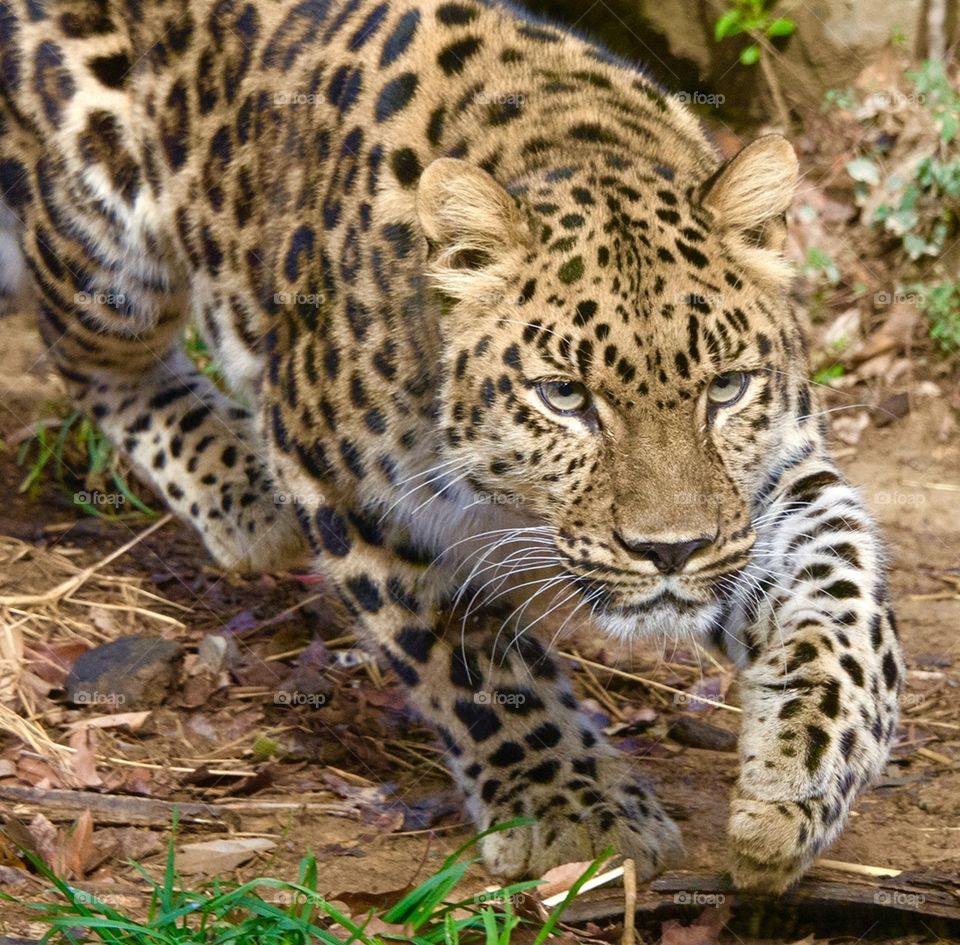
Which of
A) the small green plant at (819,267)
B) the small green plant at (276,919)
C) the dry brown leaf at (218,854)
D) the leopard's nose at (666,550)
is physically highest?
the small green plant at (819,267)

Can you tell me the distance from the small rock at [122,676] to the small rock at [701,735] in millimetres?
1973

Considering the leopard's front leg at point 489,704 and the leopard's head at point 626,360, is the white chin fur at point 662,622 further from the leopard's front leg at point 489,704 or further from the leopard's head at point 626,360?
the leopard's front leg at point 489,704

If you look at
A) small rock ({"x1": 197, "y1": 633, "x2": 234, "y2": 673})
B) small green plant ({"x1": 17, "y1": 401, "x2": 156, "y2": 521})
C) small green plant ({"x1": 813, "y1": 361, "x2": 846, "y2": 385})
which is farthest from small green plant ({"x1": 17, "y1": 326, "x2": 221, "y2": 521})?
small green plant ({"x1": 813, "y1": 361, "x2": 846, "y2": 385})

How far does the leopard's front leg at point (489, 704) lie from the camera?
516 centimetres

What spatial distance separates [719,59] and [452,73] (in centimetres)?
421

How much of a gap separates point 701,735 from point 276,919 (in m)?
2.62

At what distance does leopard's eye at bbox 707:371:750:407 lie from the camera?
4656 millimetres

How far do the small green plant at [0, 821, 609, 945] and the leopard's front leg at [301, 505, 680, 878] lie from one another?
2.23 feet

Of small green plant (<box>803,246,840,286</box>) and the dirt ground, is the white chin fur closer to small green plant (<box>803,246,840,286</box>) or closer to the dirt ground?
the dirt ground

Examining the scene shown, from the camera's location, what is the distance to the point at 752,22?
9203mm

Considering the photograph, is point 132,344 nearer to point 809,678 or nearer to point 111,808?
point 111,808

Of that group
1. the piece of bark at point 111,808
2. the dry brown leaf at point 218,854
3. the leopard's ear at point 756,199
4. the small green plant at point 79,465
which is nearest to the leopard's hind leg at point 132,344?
the small green plant at point 79,465

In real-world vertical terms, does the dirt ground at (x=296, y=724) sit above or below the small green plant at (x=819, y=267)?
below

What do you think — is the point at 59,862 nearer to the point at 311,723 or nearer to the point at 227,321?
the point at 311,723
